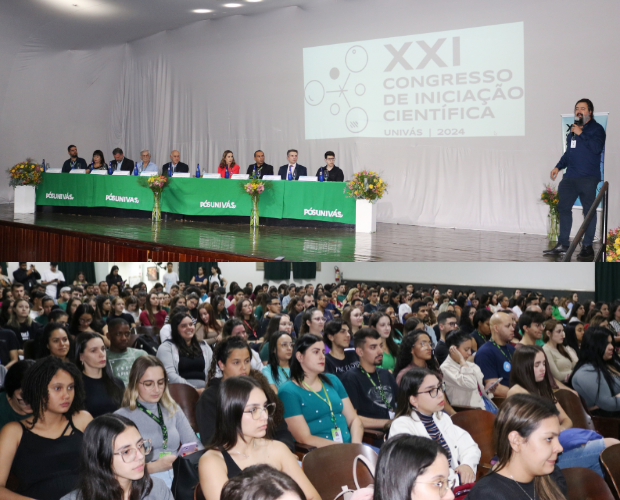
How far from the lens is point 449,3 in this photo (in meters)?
10.9

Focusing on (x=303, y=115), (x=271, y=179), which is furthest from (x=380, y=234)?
(x=303, y=115)

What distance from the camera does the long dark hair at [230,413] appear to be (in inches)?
90.4

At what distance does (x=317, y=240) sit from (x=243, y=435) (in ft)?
19.6

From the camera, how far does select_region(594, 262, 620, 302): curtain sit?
1170cm

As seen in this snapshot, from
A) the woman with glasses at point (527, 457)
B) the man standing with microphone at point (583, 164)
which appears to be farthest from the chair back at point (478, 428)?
the man standing with microphone at point (583, 164)

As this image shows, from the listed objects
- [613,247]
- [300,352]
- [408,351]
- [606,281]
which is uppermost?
[613,247]

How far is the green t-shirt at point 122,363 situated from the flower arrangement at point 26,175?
8313 millimetres

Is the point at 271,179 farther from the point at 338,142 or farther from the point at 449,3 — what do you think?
the point at 449,3

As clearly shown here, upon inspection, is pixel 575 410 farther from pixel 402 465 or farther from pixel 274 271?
pixel 274 271

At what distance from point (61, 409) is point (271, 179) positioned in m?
7.32

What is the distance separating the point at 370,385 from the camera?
12.3 feet

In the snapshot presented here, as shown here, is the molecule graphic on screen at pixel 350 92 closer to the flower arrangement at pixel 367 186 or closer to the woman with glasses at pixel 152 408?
the flower arrangement at pixel 367 186

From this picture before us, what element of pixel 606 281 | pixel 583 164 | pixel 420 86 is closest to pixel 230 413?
pixel 583 164

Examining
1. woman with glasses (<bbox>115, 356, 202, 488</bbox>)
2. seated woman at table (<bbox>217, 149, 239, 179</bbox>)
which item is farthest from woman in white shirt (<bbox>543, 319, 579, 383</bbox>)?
seated woman at table (<bbox>217, 149, 239, 179</bbox>)
